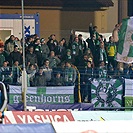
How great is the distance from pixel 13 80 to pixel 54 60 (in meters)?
1.99

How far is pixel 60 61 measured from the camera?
65.9 feet

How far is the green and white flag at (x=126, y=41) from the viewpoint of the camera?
57.7 ft

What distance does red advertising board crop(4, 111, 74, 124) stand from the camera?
1390 centimetres

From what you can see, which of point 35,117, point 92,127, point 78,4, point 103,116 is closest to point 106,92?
point 103,116

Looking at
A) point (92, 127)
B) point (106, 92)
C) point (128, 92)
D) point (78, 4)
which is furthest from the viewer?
point (78, 4)

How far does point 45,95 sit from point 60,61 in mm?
2368

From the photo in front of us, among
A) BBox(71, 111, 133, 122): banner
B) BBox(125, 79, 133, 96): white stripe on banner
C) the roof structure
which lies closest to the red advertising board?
BBox(71, 111, 133, 122): banner

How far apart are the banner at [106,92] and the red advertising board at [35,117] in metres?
4.19

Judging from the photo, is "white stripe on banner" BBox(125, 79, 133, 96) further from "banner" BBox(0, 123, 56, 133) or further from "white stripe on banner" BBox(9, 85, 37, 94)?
"banner" BBox(0, 123, 56, 133)

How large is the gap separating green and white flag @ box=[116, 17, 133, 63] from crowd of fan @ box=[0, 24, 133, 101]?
4.54 feet

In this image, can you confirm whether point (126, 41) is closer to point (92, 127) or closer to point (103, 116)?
point (103, 116)

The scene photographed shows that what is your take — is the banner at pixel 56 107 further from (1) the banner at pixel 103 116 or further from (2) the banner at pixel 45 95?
(1) the banner at pixel 103 116

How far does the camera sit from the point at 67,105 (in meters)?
16.8

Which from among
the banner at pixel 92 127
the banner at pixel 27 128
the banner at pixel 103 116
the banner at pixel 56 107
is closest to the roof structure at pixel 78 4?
the banner at pixel 56 107
